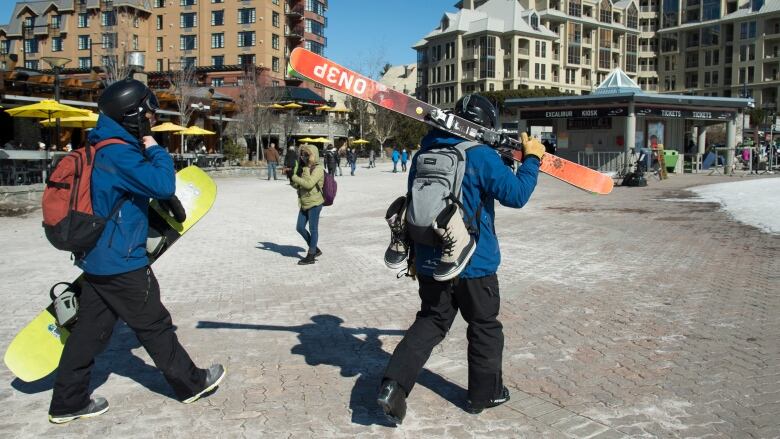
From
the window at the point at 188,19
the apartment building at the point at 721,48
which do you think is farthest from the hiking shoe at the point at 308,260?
the apartment building at the point at 721,48

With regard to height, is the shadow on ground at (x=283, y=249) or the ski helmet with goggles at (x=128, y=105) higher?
the ski helmet with goggles at (x=128, y=105)

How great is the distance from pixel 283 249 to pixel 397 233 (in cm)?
701

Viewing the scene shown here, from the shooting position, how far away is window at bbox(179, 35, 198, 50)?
72.9 m

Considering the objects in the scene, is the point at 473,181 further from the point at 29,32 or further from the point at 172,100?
the point at 29,32

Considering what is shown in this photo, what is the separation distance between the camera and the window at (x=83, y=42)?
2975 inches

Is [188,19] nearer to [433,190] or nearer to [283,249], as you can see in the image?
[283,249]

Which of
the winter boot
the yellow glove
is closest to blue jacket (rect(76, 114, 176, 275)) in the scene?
the winter boot

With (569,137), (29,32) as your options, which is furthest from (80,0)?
(569,137)

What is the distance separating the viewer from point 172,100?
119 feet

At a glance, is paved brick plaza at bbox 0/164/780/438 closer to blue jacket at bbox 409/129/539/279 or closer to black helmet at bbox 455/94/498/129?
blue jacket at bbox 409/129/539/279

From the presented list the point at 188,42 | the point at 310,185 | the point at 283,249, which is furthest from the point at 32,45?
the point at 310,185

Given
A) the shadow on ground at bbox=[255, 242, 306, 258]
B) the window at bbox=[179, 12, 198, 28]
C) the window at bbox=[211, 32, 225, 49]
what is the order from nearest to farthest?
1. the shadow on ground at bbox=[255, 242, 306, 258]
2. the window at bbox=[211, 32, 225, 49]
3. the window at bbox=[179, 12, 198, 28]

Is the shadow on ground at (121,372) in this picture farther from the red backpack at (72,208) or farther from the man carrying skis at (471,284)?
the man carrying skis at (471,284)

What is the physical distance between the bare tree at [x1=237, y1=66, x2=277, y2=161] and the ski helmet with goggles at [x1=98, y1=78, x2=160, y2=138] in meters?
40.7
